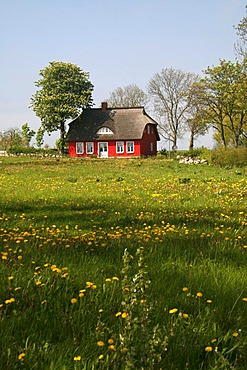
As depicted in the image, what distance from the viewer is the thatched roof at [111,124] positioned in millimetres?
61656

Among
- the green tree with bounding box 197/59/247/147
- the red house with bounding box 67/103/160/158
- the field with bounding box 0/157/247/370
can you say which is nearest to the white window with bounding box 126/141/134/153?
the red house with bounding box 67/103/160/158

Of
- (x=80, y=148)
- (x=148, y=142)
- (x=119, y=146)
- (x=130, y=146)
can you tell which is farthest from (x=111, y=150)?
(x=148, y=142)

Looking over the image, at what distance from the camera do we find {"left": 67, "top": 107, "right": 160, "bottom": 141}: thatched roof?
61.7 m

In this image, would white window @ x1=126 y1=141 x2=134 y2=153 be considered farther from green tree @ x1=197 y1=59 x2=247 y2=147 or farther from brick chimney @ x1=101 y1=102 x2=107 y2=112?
green tree @ x1=197 y1=59 x2=247 y2=147

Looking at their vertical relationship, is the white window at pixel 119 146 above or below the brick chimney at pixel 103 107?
below

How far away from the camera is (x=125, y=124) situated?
62.5m

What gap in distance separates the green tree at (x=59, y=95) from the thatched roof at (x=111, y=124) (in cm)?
296

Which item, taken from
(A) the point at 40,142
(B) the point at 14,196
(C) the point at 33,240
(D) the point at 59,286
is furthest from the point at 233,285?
(A) the point at 40,142

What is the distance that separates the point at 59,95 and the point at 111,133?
10.3m

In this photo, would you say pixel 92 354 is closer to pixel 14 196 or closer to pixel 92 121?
pixel 14 196

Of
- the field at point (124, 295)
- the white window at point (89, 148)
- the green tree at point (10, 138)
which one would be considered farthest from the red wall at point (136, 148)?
the field at point (124, 295)

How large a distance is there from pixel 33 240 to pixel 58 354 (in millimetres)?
2875

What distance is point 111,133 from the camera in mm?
62250

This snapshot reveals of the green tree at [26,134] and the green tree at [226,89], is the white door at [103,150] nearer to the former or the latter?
the green tree at [226,89]
